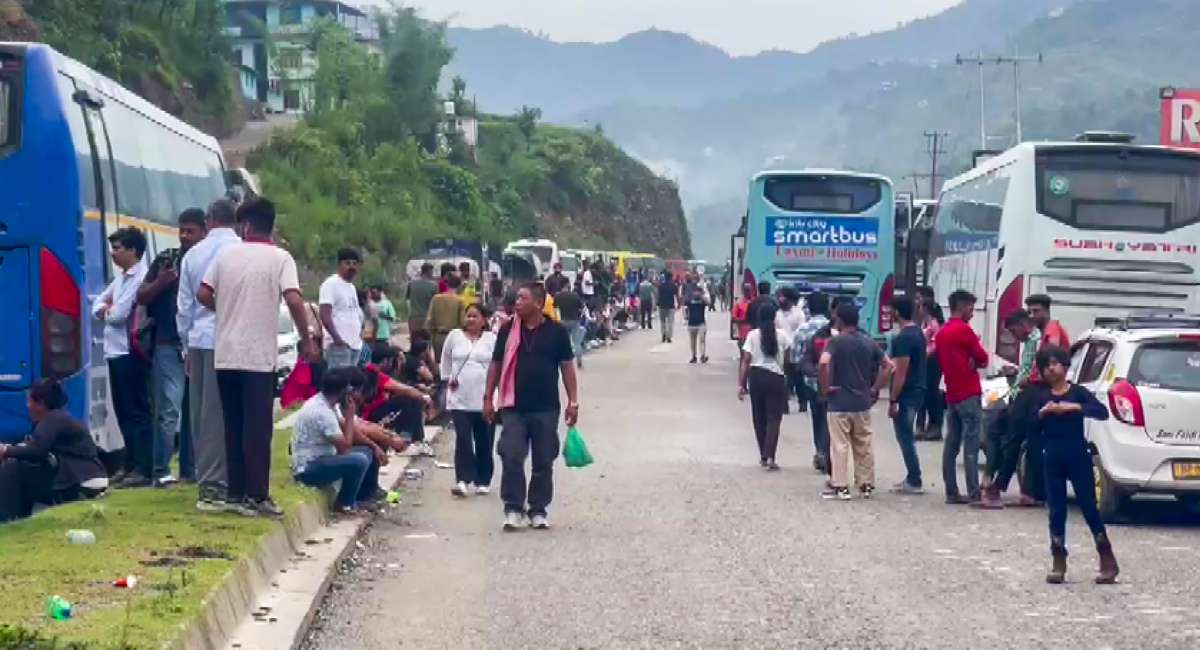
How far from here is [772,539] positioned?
14.3m

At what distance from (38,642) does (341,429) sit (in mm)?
6768

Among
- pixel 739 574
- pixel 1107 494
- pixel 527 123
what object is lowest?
pixel 739 574

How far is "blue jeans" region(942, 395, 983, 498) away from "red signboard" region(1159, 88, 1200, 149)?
39441 mm

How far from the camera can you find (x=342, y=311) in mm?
18922

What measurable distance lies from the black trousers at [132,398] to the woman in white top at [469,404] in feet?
9.58

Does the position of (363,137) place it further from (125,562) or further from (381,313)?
(125,562)

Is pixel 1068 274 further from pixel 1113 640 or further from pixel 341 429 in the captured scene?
pixel 1113 640

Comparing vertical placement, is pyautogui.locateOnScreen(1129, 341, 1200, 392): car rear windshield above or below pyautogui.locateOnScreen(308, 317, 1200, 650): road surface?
above

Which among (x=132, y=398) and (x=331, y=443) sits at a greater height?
(x=132, y=398)

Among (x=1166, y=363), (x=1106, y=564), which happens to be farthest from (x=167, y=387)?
(x=1166, y=363)

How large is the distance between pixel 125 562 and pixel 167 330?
13.7ft

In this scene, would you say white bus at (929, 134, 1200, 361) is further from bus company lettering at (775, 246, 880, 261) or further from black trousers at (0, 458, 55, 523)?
black trousers at (0, 458, 55, 523)

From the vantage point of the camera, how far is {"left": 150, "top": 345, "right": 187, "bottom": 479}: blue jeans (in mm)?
14492

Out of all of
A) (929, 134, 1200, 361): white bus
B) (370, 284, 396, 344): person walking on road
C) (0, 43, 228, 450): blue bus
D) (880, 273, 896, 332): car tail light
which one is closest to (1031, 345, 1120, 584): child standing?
(0, 43, 228, 450): blue bus
